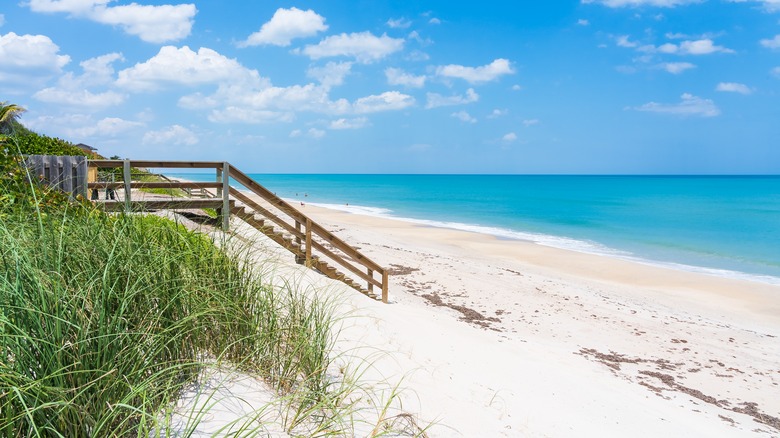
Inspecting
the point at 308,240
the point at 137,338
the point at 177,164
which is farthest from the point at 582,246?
the point at 137,338

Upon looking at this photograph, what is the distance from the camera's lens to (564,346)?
9.00 metres

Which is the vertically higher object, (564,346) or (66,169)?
(66,169)

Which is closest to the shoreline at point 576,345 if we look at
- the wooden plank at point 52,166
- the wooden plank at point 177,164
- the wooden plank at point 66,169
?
the wooden plank at point 177,164

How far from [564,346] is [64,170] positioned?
371 inches

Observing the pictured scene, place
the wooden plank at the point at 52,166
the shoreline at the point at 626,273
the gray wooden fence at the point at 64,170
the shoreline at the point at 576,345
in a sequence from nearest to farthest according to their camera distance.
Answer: the shoreline at the point at 576,345
the gray wooden fence at the point at 64,170
the wooden plank at the point at 52,166
the shoreline at the point at 626,273

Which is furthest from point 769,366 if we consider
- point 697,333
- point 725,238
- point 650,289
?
point 725,238

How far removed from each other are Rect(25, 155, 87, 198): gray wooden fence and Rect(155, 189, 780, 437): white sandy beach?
285 centimetres

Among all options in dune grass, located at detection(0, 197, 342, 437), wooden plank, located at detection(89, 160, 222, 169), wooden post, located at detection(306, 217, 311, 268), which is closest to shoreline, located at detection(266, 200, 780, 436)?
dune grass, located at detection(0, 197, 342, 437)

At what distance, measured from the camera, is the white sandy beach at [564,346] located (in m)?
4.59

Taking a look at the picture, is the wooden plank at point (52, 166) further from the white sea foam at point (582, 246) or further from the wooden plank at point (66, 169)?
the white sea foam at point (582, 246)

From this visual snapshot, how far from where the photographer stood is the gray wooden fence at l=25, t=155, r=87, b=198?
7.29 m

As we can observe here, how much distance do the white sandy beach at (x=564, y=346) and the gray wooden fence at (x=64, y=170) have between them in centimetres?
285

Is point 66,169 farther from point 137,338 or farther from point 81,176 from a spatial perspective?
point 137,338

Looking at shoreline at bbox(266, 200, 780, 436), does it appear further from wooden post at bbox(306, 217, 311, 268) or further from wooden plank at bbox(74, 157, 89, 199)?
wooden plank at bbox(74, 157, 89, 199)
